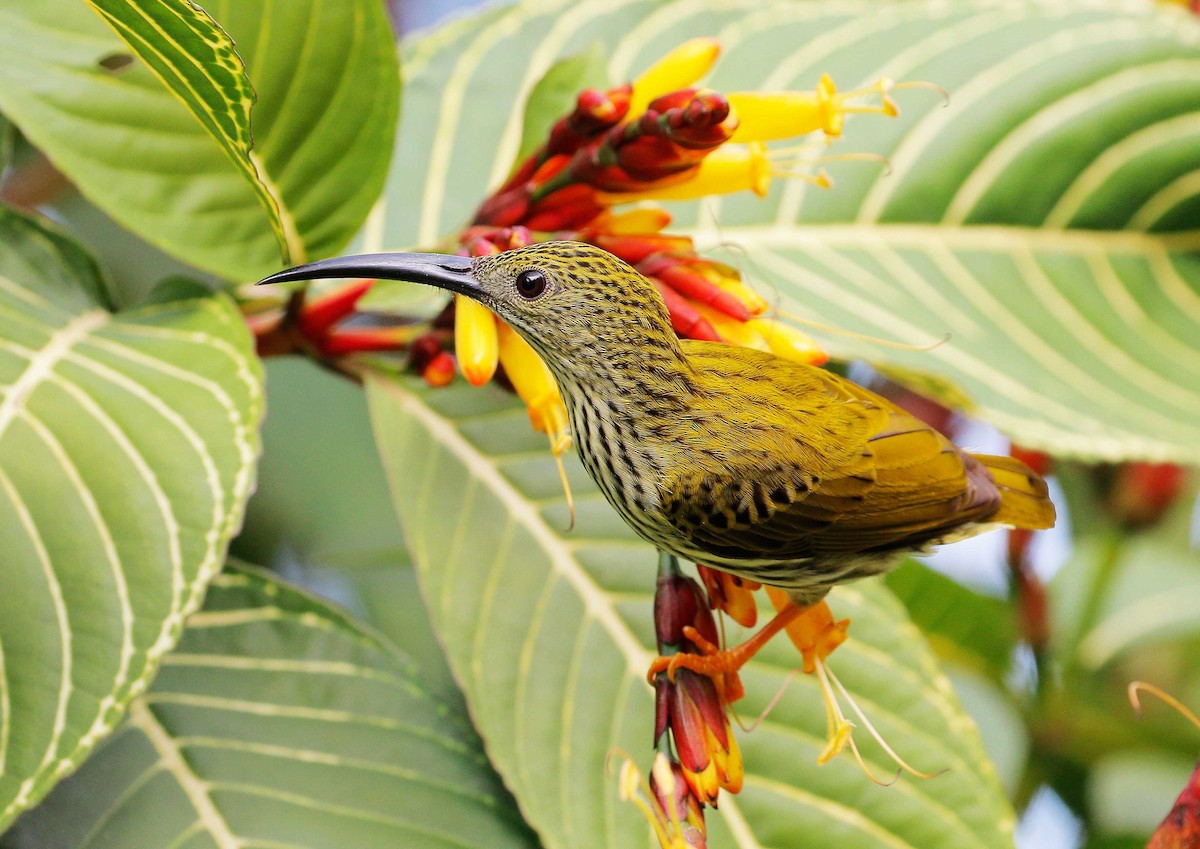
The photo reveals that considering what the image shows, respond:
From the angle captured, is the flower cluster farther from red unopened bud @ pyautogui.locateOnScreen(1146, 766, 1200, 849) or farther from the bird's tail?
red unopened bud @ pyautogui.locateOnScreen(1146, 766, 1200, 849)

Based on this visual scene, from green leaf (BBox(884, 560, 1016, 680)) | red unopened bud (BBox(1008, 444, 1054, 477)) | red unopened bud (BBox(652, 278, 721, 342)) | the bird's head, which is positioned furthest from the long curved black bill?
red unopened bud (BBox(1008, 444, 1054, 477))

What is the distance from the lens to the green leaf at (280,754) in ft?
4.78

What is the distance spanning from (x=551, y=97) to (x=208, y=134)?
0.47 meters

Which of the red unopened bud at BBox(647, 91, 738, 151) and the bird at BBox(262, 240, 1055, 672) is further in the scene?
the bird at BBox(262, 240, 1055, 672)

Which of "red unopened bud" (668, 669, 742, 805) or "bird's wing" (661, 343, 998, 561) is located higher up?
"bird's wing" (661, 343, 998, 561)

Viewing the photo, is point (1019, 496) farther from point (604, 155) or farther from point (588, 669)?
point (604, 155)

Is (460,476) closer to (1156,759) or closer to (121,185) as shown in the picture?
(121,185)

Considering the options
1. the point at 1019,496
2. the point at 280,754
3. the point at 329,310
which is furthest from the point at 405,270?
the point at 1019,496

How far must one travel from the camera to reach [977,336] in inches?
77.0

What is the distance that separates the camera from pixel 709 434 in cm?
131

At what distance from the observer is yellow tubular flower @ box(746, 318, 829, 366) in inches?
51.8

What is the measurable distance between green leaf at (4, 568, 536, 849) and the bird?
A: 0.54 metres

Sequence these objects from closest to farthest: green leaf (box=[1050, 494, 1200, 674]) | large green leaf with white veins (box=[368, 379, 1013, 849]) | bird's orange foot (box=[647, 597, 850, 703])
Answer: bird's orange foot (box=[647, 597, 850, 703]) < large green leaf with white veins (box=[368, 379, 1013, 849]) < green leaf (box=[1050, 494, 1200, 674])

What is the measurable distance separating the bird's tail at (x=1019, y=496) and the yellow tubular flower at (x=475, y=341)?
71 cm
